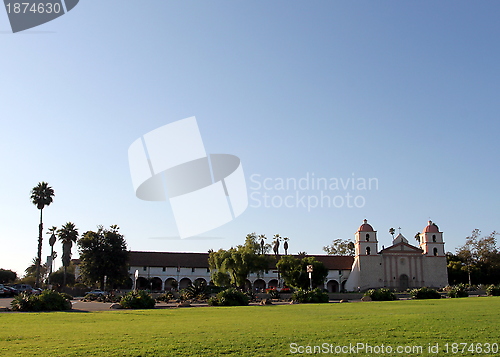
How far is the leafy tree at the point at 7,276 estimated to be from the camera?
72250mm

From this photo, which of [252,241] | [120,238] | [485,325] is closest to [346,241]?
[252,241]

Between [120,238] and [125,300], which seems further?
[120,238]

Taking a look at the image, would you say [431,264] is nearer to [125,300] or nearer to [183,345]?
[125,300]

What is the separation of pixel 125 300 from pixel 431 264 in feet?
195

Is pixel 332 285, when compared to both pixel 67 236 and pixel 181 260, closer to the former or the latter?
pixel 181 260

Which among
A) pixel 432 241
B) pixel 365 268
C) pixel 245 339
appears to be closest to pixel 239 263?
pixel 365 268

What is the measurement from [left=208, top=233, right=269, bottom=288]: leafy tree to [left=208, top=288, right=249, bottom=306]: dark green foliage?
2882cm

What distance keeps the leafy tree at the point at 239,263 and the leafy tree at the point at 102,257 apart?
11.8 m

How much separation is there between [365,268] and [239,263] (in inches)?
946

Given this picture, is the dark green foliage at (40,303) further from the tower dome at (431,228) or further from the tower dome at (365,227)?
the tower dome at (431,228)

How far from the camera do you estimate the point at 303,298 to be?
32.3m

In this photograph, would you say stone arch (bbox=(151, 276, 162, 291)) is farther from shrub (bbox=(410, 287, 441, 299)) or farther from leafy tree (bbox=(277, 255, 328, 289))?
shrub (bbox=(410, 287, 441, 299))

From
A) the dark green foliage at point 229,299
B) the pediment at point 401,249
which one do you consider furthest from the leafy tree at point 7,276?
the pediment at point 401,249

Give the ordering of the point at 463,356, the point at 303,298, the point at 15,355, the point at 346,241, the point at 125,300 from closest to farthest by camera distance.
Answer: the point at 463,356
the point at 15,355
the point at 125,300
the point at 303,298
the point at 346,241
